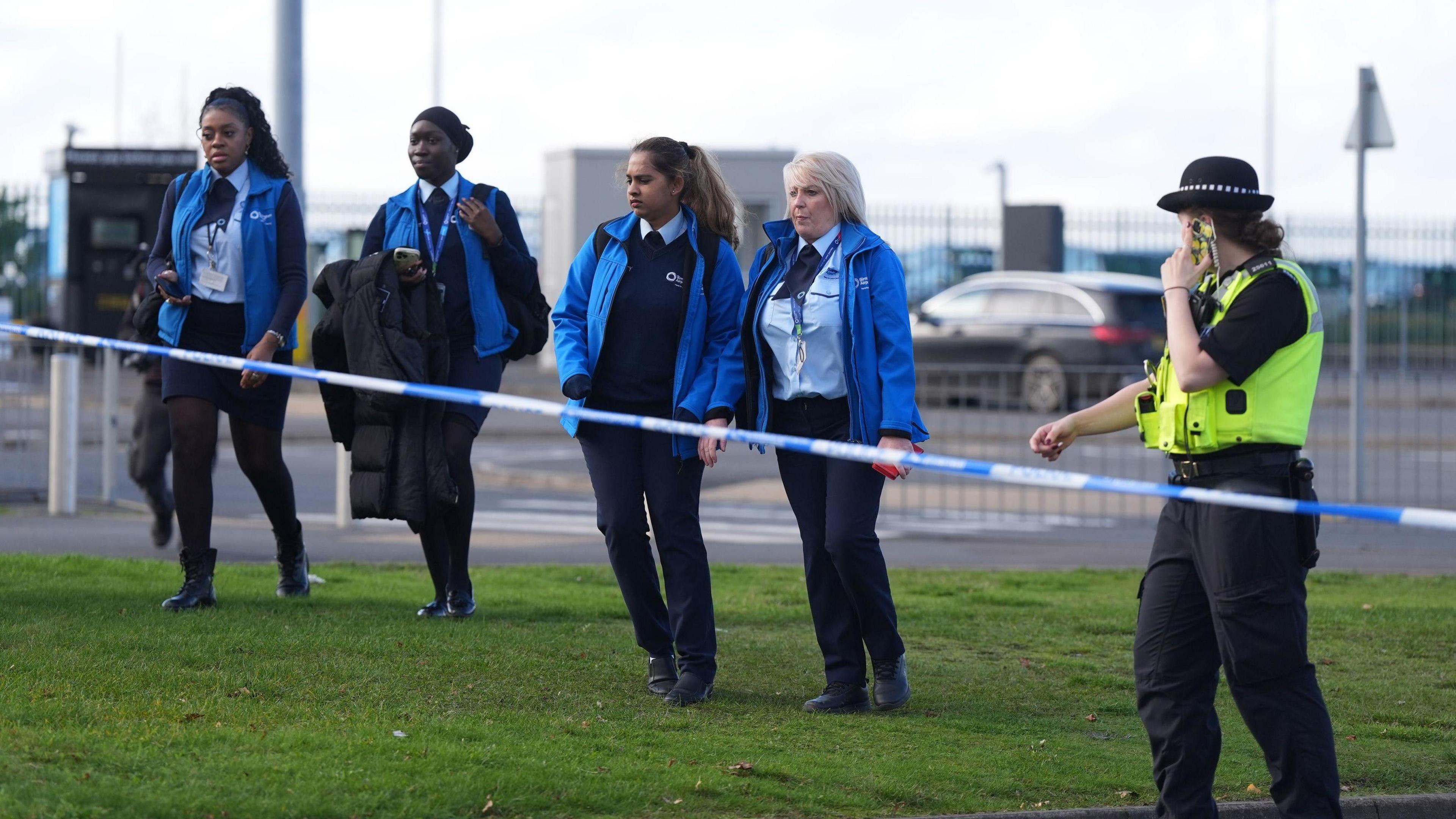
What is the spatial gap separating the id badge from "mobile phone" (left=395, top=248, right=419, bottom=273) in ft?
2.38

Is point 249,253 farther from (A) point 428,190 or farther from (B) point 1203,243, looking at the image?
(B) point 1203,243

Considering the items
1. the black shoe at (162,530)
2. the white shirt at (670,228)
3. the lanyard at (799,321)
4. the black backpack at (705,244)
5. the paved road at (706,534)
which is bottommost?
the paved road at (706,534)

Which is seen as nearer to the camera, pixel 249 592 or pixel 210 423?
pixel 210 423

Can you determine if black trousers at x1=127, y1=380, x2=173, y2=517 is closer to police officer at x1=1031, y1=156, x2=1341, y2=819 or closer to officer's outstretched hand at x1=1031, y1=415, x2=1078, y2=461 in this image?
officer's outstretched hand at x1=1031, y1=415, x2=1078, y2=461

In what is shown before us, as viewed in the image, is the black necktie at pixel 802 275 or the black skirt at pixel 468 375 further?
the black skirt at pixel 468 375

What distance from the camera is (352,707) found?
16.7 ft

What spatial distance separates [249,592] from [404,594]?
66 cm

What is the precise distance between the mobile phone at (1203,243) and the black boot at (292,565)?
13.6 feet

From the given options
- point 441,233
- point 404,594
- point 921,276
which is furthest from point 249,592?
point 921,276

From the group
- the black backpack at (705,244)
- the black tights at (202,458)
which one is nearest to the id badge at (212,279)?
the black tights at (202,458)

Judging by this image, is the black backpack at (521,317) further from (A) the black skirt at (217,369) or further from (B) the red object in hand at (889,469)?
(B) the red object in hand at (889,469)

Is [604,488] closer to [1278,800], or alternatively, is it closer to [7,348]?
[1278,800]

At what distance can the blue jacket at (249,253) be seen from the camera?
22.0 feet

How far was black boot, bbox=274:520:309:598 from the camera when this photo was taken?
7.26 meters
